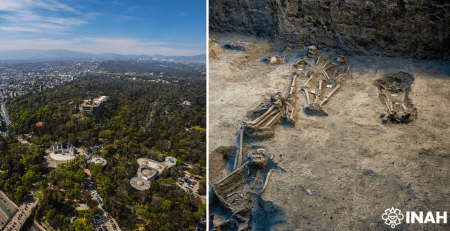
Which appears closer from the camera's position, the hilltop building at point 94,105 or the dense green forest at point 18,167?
the dense green forest at point 18,167

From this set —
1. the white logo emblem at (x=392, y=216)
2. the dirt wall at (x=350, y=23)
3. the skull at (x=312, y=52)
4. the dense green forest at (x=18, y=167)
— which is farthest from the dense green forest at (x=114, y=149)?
the skull at (x=312, y=52)

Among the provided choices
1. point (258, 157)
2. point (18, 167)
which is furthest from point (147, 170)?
point (258, 157)

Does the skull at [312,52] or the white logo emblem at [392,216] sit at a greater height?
the skull at [312,52]

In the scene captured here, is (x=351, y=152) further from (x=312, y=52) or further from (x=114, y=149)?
(x=114, y=149)

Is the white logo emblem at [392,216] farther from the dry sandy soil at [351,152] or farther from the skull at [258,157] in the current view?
the skull at [258,157]

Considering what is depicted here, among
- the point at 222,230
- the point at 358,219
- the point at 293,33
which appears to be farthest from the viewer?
the point at 293,33

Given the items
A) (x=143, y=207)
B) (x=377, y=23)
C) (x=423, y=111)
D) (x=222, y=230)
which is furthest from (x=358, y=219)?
(x=377, y=23)

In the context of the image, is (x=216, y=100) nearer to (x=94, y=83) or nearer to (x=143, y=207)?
(x=143, y=207)
